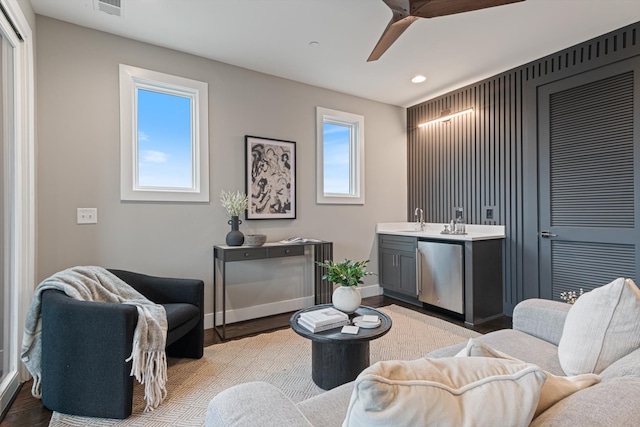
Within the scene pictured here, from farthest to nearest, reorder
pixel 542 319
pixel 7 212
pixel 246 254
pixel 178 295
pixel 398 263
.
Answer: pixel 398 263, pixel 246 254, pixel 178 295, pixel 7 212, pixel 542 319

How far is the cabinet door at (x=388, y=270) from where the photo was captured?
425 cm

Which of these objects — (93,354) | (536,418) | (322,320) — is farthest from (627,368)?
(93,354)

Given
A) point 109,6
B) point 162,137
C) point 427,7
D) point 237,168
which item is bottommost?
point 237,168

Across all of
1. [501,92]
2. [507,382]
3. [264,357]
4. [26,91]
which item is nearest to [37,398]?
[264,357]

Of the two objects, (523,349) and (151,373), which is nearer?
(523,349)

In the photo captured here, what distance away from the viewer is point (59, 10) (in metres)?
2.47

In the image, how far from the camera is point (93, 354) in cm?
180

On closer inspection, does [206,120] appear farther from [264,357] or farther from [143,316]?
[264,357]

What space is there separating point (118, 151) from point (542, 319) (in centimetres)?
337

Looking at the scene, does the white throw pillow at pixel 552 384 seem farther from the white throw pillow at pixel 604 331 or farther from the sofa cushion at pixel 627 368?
the white throw pillow at pixel 604 331

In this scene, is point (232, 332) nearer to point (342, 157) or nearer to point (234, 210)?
point (234, 210)

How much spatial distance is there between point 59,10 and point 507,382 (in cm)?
355

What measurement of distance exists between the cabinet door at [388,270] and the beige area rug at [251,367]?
0.86 m

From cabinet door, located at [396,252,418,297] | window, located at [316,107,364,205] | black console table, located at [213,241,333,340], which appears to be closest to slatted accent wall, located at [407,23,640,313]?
cabinet door, located at [396,252,418,297]
